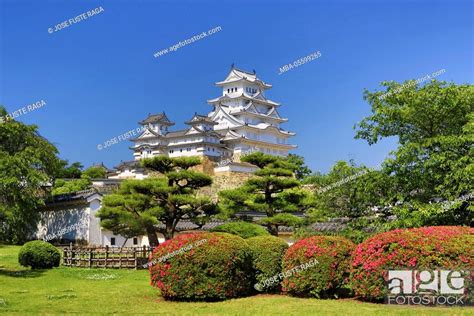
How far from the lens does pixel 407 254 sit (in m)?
10.2

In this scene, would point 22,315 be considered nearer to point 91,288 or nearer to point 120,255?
point 91,288

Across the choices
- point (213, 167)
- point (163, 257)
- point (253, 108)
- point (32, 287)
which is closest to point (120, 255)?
point (32, 287)

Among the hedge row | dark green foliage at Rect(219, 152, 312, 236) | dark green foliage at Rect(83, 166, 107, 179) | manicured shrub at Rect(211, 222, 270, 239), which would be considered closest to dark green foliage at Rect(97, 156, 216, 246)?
dark green foliage at Rect(219, 152, 312, 236)

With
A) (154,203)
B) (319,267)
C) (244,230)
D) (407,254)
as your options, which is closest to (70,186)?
(154,203)

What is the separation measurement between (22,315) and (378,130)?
968cm

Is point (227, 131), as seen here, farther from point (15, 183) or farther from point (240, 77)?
point (15, 183)

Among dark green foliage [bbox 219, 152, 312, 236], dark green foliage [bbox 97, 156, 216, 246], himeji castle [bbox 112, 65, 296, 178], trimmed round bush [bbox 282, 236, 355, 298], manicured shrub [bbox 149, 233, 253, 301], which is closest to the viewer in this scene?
trimmed round bush [bbox 282, 236, 355, 298]

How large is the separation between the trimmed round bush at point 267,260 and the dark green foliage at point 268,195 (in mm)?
12069

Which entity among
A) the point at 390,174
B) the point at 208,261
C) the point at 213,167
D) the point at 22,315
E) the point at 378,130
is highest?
the point at 213,167

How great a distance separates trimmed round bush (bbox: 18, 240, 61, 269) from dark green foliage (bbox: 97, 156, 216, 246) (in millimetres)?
3241

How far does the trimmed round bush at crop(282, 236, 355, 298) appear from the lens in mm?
11602

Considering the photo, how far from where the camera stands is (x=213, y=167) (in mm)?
56188

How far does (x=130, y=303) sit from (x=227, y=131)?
5118cm

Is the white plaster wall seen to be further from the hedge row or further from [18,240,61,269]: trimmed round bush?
the hedge row
